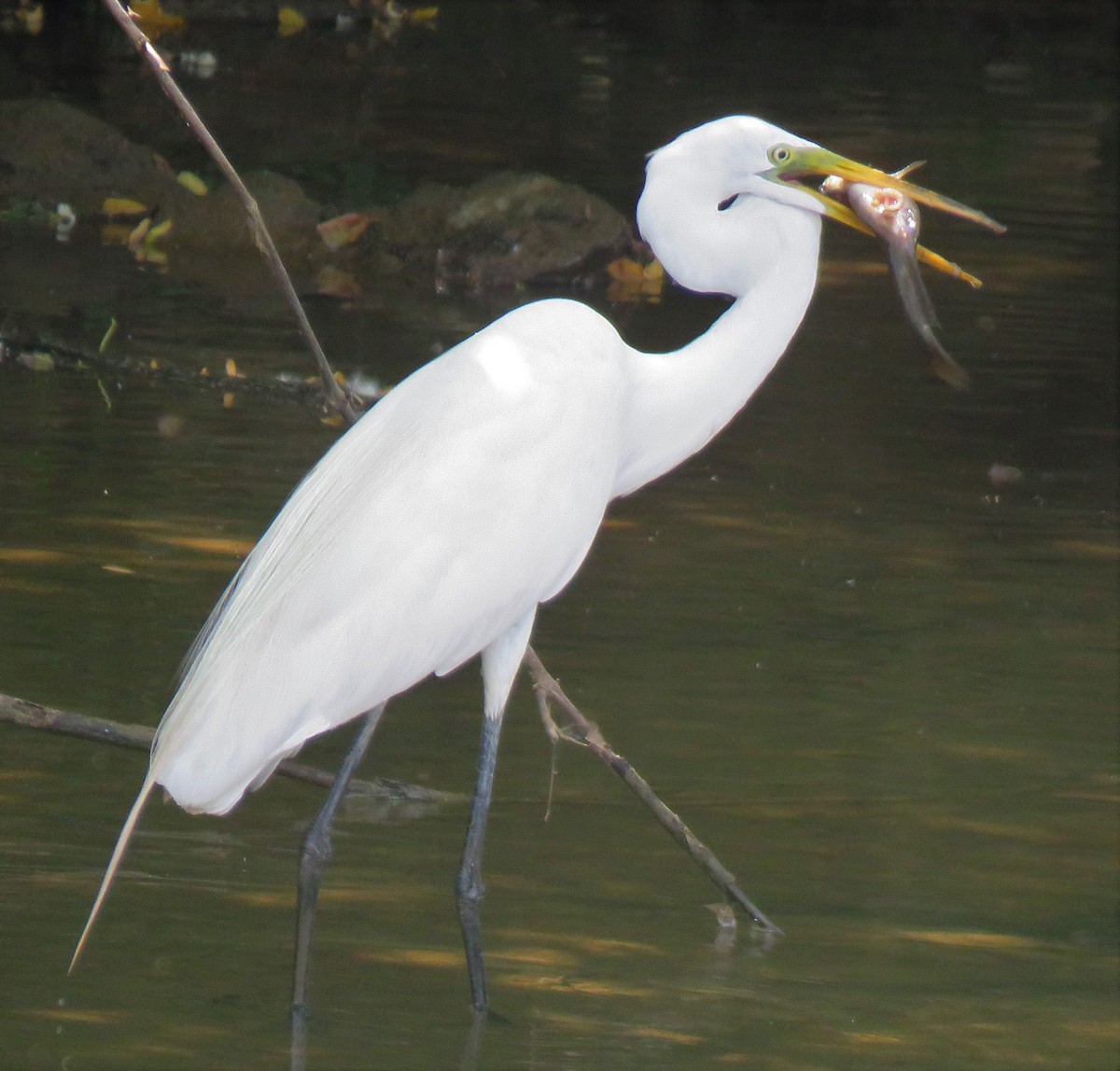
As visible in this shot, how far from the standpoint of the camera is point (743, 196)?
283 cm

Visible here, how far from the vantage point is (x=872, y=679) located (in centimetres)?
413

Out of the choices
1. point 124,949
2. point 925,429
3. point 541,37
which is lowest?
point 541,37

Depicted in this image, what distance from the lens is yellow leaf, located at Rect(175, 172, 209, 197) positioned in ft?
27.8

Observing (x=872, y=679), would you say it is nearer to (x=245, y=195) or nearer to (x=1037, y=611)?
(x=1037, y=611)

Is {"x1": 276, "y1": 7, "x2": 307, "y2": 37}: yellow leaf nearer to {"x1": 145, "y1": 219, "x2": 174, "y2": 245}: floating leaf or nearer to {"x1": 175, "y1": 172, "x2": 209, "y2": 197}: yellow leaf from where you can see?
{"x1": 175, "y1": 172, "x2": 209, "y2": 197}: yellow leaf

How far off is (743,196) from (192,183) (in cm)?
600

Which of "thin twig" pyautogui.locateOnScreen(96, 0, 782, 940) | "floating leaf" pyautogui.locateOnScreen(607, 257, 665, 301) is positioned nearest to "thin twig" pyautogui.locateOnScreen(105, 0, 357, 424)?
"thin twig" pyautogui.locateOnScreen(96, 0, 782, 940)

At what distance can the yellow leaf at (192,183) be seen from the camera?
8.46 m

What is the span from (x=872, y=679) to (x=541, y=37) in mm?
13541

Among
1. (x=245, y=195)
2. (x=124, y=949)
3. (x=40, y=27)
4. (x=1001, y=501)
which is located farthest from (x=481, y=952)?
(x=40, y=27)

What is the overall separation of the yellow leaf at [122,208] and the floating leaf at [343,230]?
0.71m

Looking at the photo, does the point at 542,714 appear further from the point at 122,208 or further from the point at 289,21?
the point at 289,21

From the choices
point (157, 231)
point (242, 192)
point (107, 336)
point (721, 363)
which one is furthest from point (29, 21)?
point (721, 363)

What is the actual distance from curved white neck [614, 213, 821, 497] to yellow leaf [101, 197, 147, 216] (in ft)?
18.6
